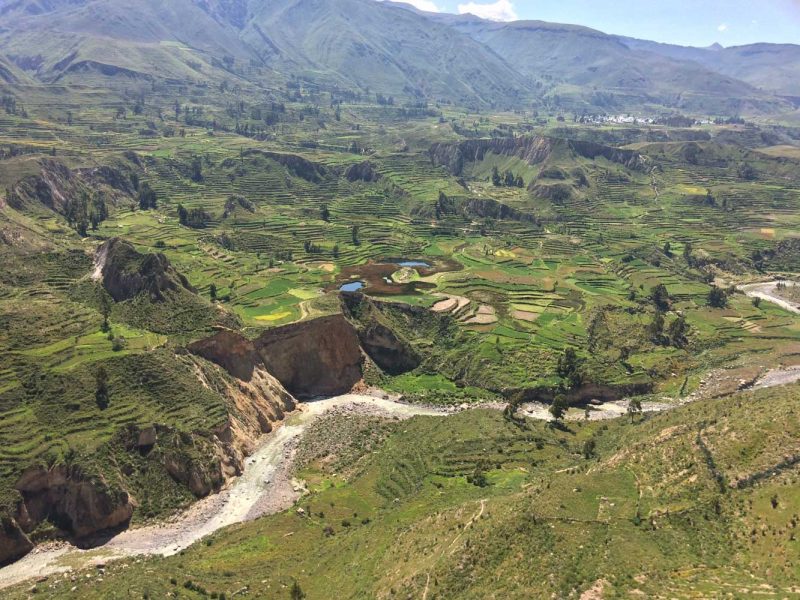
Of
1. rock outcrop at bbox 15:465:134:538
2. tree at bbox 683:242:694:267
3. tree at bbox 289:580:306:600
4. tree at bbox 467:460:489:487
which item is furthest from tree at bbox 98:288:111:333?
tree at bbox 683:242:694:267

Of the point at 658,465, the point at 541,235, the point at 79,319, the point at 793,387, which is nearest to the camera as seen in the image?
the point at 658,465

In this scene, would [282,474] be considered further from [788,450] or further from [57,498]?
[788,450]

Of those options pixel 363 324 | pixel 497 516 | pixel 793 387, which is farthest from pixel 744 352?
pixel 497 516

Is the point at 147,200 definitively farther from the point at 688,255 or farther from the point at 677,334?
the point at 688,255

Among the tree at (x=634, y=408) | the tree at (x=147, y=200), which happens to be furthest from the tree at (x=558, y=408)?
the tree at (x=147, y=200)

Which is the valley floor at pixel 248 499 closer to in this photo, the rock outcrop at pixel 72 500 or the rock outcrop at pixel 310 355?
the rock outcrop at pixel 72 500

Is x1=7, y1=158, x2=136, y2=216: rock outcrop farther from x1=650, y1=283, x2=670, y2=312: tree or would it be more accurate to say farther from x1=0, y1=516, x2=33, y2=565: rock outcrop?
x1=650, y1=283, x2=670, y2=312: tree

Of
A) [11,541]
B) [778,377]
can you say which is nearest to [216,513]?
[11,541]

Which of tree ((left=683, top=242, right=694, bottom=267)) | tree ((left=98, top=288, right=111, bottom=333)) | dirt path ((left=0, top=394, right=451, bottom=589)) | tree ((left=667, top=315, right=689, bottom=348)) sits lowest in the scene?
dirt path ((left=0, top=394, right=451, bottom=589))

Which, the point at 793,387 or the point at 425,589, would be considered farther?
the point at 793,387
